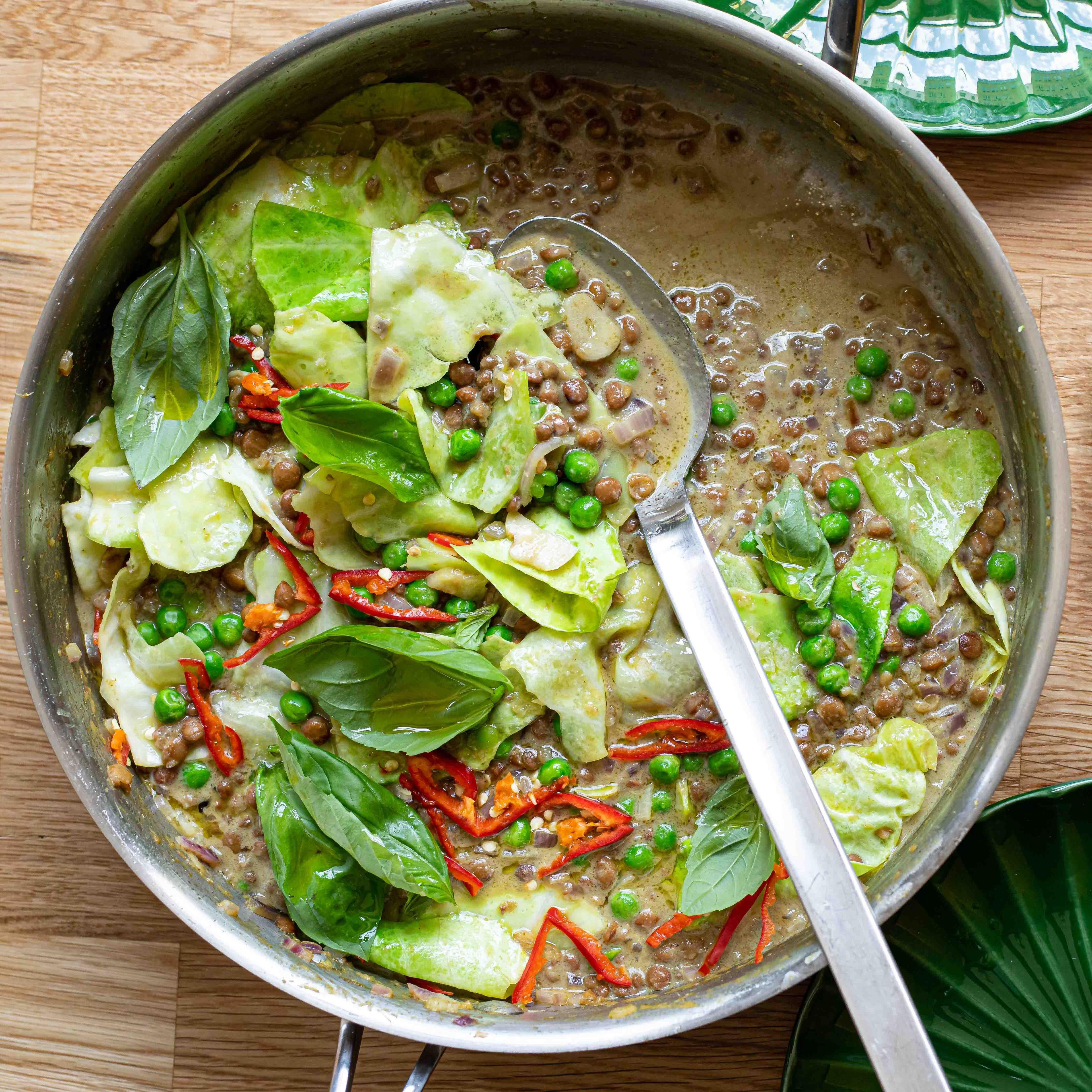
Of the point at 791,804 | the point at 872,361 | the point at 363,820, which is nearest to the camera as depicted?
the point at 791,804

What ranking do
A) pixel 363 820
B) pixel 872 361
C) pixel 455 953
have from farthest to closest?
pixel 872 361
pixel 455 953
pixel 363 820

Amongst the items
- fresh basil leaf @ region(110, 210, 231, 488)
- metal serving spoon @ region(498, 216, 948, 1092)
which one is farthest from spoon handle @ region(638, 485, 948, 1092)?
fresh basil leaf @ region(110, 210, 231, 488)

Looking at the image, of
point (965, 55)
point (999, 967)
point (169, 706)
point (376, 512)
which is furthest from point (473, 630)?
point (965, 55)

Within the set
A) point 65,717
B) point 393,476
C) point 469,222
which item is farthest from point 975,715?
point 65,717

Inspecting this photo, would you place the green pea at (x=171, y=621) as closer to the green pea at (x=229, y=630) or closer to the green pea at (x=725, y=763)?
the green pea at (x=229, y=630)

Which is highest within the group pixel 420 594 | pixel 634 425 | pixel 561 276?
pixel 561 276

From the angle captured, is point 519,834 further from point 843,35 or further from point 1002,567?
point 843,35

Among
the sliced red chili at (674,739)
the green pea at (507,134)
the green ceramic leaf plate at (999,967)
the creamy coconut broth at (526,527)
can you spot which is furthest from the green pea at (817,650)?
the green pea at (507,134)
